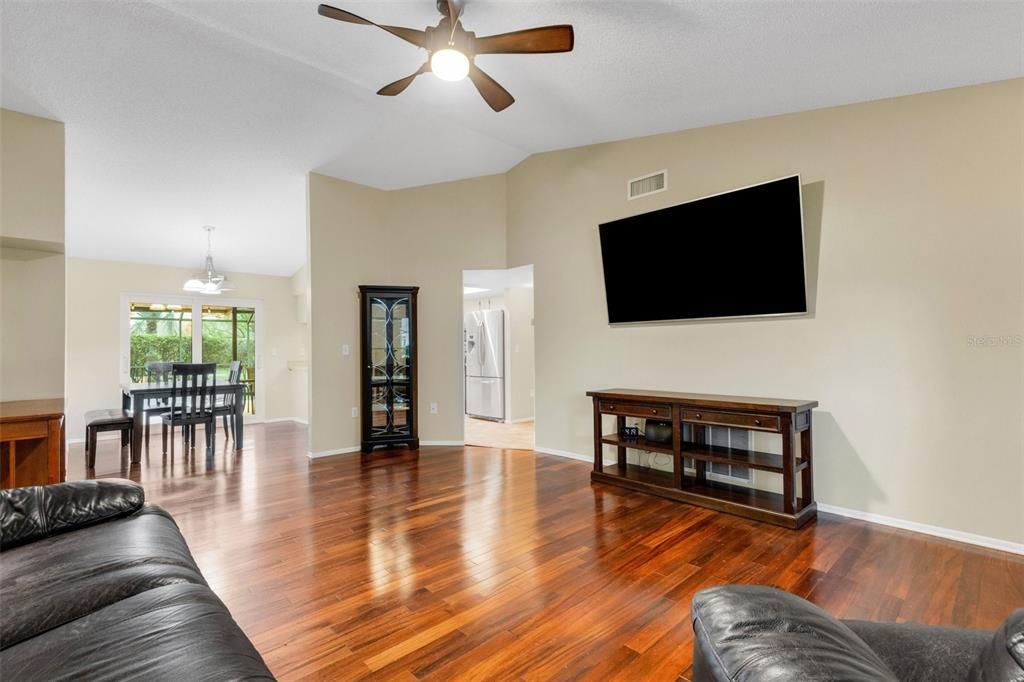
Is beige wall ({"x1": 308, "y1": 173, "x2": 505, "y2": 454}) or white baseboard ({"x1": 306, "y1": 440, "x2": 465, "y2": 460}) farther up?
beige wall ({"x1": 308, "y1": 173, "x2": 505, "y2": 454})

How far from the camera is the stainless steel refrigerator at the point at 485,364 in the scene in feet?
24.6

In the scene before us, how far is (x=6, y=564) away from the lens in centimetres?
138

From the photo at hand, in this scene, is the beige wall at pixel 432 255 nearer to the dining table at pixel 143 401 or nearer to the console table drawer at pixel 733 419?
the dining table at pixel 143 401

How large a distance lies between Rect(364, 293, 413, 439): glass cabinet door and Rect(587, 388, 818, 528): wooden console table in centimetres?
232

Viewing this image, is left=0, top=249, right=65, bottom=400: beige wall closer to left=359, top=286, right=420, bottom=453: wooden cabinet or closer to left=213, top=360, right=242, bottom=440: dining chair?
left=213, top=360, right=242, bottom=440: dining chair

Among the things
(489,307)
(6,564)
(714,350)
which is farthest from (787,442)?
(489,307)

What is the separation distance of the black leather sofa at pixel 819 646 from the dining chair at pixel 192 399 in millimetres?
5495

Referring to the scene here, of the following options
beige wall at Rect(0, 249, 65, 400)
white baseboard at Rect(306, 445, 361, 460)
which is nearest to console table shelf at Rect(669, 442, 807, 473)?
white baseboard at Rect(306, 445, 361, 460)

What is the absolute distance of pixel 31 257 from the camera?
3482 mm

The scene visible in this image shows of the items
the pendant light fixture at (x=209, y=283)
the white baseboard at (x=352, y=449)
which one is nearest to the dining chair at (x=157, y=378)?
the pendant light fixture at (x=209, y=283)

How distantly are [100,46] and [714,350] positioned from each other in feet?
15.3

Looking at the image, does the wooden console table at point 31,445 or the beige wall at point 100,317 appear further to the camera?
the beige wall at point 100,317

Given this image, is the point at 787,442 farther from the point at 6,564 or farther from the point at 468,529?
the point at 6,564

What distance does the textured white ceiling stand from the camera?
2486 mm
